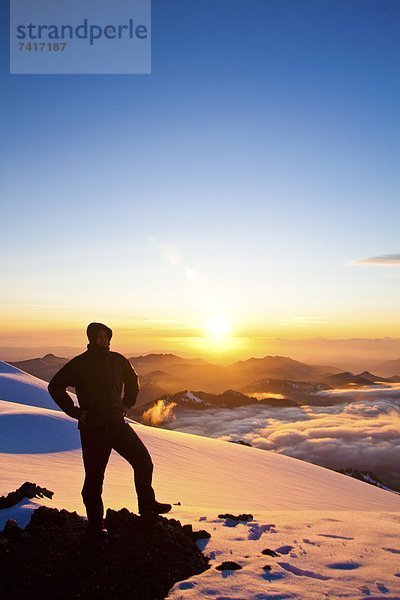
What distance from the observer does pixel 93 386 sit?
5.15 metres

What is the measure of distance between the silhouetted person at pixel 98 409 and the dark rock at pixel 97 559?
335 mm

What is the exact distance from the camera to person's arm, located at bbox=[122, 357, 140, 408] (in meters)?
5.42

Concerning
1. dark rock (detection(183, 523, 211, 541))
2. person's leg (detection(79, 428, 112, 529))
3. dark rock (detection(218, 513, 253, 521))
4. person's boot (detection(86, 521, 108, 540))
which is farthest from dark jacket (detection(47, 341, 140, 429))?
dark rock (detection(218, 513, 253, 521))

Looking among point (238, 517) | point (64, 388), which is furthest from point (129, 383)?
point (238, 517)

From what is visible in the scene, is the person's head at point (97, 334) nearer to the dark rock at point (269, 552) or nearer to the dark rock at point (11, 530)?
the dark rock at point (11, 530)

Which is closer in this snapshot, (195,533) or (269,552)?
(269,552)

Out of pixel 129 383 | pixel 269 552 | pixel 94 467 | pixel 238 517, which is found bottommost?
pixel 238 517

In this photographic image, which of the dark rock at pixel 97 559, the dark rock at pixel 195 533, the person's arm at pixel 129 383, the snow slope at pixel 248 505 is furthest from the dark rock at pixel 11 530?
the dark rock at pixel 195 533

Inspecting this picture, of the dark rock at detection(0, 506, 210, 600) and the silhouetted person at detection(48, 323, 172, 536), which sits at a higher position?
the silhouetted person at detection(48, 323, 172, 536)

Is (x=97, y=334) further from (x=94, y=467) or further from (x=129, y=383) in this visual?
(x=94, y=467)

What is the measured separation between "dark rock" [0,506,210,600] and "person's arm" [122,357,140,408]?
4.67 feet

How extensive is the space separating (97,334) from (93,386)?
58 cm

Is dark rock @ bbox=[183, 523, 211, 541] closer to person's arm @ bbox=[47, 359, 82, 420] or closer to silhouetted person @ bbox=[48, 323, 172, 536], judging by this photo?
silhouetted person @ bbox=[48, 323, 172, 536]

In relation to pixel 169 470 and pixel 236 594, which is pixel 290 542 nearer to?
pixel 236 594
